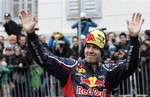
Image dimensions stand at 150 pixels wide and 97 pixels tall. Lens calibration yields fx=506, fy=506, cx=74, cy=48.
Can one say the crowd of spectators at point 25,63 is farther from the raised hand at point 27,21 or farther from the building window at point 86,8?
the raised hand at point 27,21

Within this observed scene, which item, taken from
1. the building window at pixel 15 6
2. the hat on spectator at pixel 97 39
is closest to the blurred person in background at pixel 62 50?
the building window at pixel 15 6

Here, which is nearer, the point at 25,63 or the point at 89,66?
the point at 89,66

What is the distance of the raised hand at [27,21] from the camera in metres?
5.43

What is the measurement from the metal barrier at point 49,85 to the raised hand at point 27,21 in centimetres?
647

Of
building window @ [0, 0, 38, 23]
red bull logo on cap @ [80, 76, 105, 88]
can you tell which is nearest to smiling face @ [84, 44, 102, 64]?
red bull logo on cap @ [80, 76, 105, 88]

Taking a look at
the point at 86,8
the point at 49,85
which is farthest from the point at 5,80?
the point at 86,8

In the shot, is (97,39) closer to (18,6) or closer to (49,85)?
(49,85)

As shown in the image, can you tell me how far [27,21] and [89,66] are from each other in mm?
855

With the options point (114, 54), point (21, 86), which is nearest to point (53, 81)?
point (21, 86)

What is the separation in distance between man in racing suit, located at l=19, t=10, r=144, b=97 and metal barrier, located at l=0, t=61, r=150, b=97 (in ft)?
19.6

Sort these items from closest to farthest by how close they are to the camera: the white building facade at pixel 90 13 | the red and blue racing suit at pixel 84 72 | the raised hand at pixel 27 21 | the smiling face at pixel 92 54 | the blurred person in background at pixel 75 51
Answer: the raised hand at pixel 27 21 → the red and blue racing suit at pixel 84 72 → the smiling face at pixel 92 54 → the blurred person in background at pixel 75 51 → the white building facade at pixel 90 13

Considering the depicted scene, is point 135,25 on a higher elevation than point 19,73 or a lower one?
higher

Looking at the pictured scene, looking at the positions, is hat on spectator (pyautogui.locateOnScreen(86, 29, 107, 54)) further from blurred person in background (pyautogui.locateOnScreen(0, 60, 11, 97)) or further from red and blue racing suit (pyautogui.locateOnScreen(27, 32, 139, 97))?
blurred person in background (pyautogui.locateOnScreen(0, 60, 11, 97))

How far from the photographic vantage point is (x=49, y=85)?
40.1 ft
